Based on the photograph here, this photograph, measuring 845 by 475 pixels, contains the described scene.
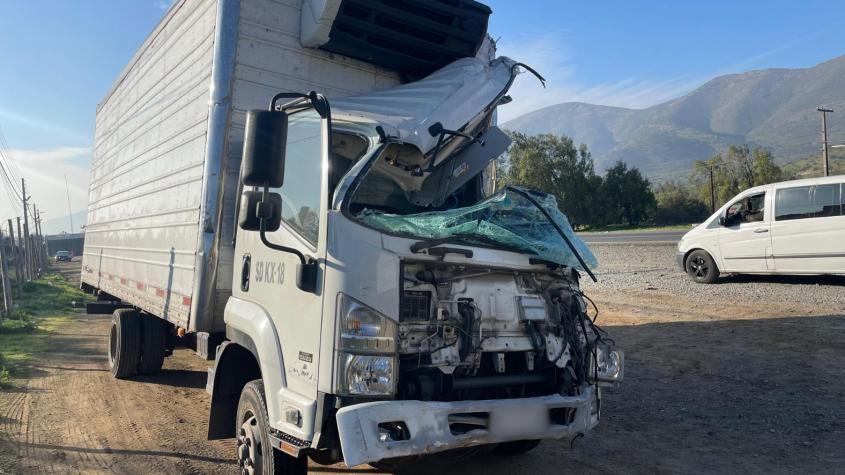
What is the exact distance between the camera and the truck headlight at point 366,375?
9.34ft

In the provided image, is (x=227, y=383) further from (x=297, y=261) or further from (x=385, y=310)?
(x=385, y=310)

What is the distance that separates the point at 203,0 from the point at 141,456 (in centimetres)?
396

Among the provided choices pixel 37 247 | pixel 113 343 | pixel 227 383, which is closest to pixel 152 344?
pixel 113 343

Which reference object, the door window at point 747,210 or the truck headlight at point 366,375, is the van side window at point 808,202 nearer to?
the door window at point 747,210

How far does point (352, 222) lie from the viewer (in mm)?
3006

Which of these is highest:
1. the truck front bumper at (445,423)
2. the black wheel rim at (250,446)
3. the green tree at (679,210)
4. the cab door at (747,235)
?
the green tree at (679,210)

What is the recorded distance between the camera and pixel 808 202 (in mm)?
10641

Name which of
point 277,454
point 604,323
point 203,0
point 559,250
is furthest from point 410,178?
point 604,323

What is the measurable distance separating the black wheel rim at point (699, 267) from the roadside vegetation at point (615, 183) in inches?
1616

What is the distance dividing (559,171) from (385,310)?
5874cm

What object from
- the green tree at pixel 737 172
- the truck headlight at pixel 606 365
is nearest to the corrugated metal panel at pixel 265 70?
the truck headlight at pixel 606 365

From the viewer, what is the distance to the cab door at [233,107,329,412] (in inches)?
120

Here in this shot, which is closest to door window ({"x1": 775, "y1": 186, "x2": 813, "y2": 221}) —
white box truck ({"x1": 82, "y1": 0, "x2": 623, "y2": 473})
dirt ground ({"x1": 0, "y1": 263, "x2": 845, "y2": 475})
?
dirt ground ({"x1": 0, "y1": 263, "x2": 845, "y2": 475})

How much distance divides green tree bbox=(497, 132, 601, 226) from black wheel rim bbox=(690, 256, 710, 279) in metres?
43.5
